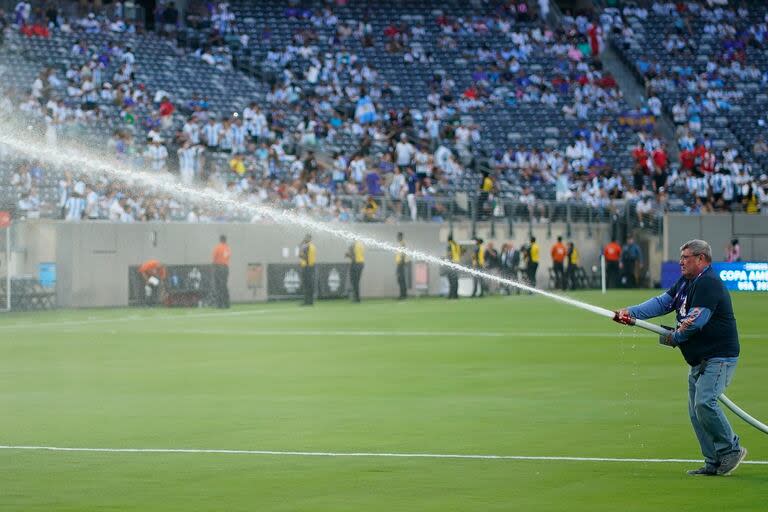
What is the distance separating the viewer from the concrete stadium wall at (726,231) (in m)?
58.8

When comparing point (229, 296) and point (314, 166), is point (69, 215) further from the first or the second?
point (314, 166)

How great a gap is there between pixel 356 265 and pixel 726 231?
1774 cm

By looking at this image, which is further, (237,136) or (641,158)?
(641,158)

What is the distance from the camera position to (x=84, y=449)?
1488cm

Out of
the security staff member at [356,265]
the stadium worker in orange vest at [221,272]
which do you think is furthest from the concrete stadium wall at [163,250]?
the stadium worker in orange vest at [221,272]

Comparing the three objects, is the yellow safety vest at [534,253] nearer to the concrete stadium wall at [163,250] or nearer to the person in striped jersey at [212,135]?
the concrete stadium wall at [163,250]

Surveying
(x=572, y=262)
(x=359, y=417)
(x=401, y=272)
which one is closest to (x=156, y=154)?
(x=401, y=272)

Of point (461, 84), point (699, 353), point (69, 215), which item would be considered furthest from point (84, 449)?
point (461, 84)

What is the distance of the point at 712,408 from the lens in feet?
40.8

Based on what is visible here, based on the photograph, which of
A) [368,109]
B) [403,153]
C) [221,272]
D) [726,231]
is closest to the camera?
[221,272]

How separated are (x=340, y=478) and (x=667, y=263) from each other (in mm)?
44904

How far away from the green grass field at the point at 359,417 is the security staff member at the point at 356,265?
44.6ft

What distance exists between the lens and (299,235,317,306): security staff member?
4581 centimetres

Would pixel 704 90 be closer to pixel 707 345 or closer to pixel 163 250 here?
pixel 163 250
